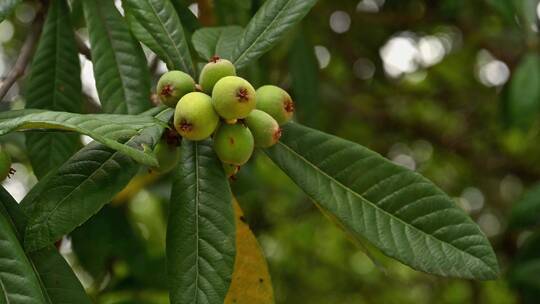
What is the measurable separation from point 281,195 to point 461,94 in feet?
2.97

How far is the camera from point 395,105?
341cm

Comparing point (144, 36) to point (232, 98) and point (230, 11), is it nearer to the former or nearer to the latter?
point (232, 98)

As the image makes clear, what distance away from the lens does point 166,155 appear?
Result: 1.20m

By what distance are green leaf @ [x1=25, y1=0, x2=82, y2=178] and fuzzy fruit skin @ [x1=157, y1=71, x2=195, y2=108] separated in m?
0.37

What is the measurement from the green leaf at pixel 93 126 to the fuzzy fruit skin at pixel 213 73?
142mm

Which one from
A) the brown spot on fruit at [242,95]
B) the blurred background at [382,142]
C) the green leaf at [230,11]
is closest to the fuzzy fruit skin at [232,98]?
the brown spot on fruit at [242,95]

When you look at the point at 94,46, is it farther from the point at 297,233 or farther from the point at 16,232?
the point at 297,233

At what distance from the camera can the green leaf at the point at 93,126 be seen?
94 cm

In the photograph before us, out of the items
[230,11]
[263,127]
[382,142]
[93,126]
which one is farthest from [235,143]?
[382,142]

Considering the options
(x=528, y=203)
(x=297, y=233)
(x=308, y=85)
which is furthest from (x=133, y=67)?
(x=297, y=233)

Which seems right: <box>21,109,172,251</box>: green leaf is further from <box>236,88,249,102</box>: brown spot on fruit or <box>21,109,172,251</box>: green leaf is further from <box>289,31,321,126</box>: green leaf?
<box>289,31,321,126</box>: green leaf

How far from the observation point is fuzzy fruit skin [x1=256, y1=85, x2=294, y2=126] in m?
1.16

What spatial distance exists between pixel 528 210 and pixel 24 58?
1561mm

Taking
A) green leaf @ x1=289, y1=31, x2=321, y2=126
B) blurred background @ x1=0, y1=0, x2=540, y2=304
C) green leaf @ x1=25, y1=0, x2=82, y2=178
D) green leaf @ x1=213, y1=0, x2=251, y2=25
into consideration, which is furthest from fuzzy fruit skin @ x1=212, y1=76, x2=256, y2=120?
green leaf @ x1=289, y1=31, x2=321, y2=126
